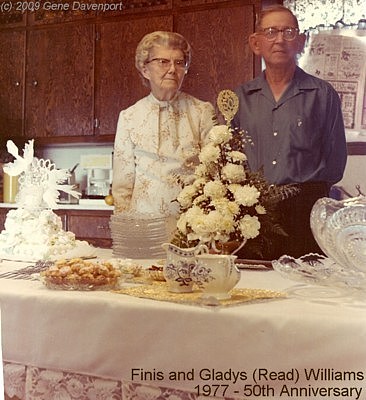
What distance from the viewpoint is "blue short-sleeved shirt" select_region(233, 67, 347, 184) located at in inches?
64.9

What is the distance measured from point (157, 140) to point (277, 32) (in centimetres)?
53

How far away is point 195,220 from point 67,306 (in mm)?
271

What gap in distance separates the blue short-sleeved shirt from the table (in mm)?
802

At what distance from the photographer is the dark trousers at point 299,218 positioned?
62.2 inches

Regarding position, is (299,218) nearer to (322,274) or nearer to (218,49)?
(322,274)

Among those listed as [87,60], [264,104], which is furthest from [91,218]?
[264,104]

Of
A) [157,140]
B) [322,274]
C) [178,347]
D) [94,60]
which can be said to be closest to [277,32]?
[157,140]

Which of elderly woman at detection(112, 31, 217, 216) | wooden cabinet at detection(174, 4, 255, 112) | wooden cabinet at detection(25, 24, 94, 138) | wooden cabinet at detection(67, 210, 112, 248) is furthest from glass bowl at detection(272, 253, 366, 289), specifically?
wooden cabinet at detection(25, 24, 94, 138)

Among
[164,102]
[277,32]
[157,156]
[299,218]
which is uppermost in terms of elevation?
[277,32]

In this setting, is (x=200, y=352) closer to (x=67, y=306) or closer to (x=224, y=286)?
(x=224, y=286)

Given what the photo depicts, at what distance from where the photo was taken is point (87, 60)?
2443 mm

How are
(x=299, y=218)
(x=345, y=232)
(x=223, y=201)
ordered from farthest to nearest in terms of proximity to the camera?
1. (x=299, y=218)
2. (x=223, y=201)
3. (x=345, y=232)

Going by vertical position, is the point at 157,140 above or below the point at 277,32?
below

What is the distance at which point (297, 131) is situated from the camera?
1727 millimetres
